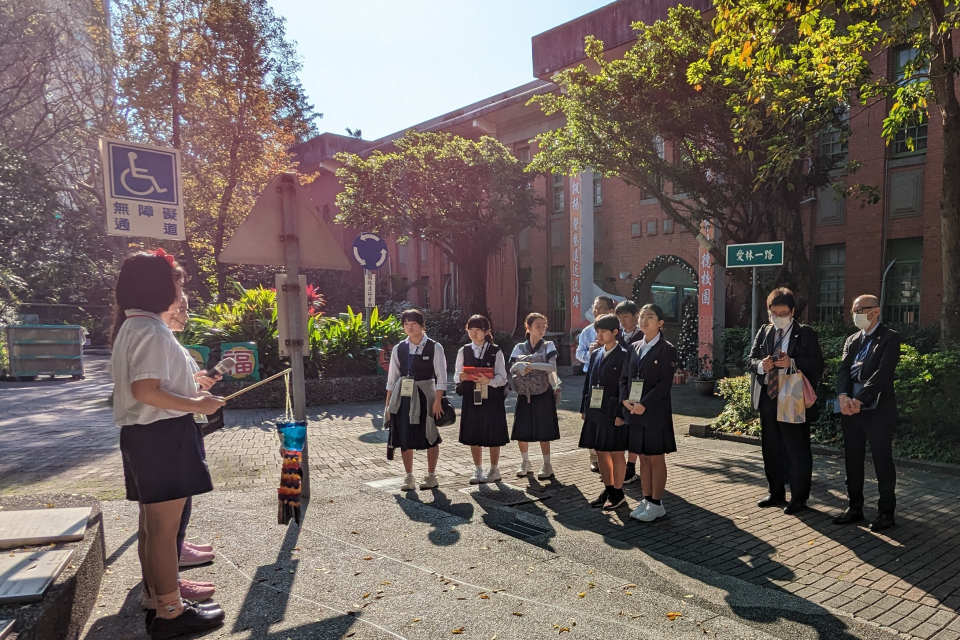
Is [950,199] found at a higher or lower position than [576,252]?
lower

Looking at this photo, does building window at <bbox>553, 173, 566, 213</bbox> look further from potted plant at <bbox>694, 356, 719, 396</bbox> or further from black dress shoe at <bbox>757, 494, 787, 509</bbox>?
black dress shoe at <bbox>757, 494, 787, 509</bbox>

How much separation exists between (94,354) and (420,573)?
28.4 meters

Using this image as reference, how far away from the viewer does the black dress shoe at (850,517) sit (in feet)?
16.0

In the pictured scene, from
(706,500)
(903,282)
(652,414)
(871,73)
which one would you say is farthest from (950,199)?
(903,282)

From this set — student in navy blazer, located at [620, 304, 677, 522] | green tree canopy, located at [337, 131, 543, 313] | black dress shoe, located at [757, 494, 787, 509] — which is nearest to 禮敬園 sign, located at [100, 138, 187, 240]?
student in navy blazer, located at [620, 304, 677, 522]

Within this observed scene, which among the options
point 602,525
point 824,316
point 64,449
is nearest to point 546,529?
point 602,525

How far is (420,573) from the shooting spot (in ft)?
12.7

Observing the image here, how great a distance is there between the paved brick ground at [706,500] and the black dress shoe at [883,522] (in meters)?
0.06

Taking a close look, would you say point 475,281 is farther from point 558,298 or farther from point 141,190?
point 141,190

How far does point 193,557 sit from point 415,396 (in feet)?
8.17

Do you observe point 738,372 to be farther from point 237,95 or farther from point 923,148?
point 237,95

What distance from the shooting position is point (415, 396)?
5.94 metres

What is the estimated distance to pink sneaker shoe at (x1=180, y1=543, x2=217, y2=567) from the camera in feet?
12.7

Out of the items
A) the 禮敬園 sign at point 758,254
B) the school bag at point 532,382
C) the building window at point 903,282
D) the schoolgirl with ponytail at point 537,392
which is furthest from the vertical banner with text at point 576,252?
the school bag at point 532,382
